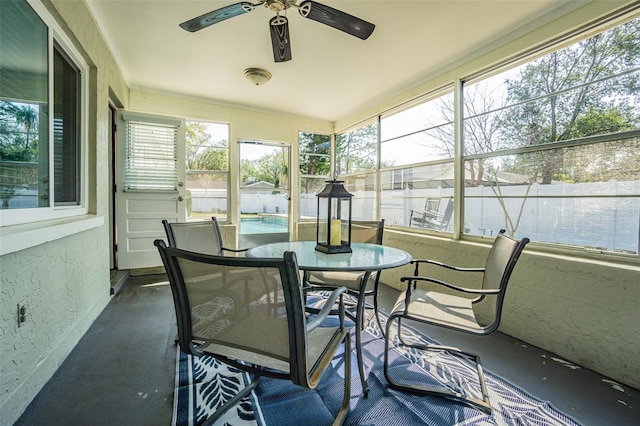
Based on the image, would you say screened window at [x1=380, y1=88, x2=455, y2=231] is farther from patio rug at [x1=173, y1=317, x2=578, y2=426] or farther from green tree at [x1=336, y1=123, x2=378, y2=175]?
patio rug at [x1=173, y1=317, x2=578, y2=426]

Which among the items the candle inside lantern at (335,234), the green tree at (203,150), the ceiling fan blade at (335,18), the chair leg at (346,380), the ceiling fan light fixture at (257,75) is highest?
the ceiling fan light fixture at (257,75)

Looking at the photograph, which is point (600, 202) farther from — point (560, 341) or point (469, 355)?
point (469, 355)

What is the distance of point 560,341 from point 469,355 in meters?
0.80

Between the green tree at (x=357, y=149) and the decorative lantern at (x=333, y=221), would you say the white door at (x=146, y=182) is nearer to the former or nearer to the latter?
the green tree at (x=357, y=149)

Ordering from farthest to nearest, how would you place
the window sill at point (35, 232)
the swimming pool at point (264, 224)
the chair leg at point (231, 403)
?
1. the swimming pool at point (264, 224)
2. the chair leg at point (231, 403)
3. the window sill at point (35, 232)

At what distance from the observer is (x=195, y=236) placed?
246cm

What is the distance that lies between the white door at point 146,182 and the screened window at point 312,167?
1961 millimetres

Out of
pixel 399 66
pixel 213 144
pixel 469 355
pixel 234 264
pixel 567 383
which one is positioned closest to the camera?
pixel 234 264

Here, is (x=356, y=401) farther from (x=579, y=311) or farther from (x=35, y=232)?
(x=35, y=232)

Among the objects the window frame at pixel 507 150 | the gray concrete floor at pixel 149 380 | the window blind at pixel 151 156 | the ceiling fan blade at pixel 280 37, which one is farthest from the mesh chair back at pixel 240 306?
the window blind at pixel 151 156

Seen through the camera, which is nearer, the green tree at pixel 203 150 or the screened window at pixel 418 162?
the screened window at pixel 418 162

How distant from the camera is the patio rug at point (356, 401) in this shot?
57.7 inches

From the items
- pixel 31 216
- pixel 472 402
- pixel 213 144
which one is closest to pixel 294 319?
pixel 472 402

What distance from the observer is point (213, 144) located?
4559mm
